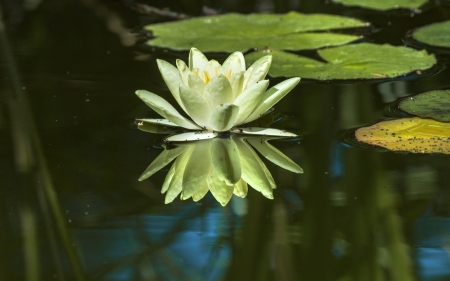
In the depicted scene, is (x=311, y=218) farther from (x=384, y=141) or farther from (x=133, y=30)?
(x=133, y=30)

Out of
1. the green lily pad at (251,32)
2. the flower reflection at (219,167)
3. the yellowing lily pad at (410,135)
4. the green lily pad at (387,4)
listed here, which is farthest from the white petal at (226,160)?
the green lily pad at (387,4)

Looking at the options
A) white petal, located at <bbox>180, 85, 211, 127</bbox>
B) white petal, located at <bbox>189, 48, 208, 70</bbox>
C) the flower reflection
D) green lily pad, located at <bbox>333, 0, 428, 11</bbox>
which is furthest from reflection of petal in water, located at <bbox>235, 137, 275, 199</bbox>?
green lily pad, located at <bbox>333, 0, 428, 11</bbox>

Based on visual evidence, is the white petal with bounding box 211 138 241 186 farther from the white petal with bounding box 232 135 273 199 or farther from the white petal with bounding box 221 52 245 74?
the white petal with bounding box 221 52 245 74

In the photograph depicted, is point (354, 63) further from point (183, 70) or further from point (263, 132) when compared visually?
point (183, 70)

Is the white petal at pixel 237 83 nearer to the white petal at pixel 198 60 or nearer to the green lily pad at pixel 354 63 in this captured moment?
the white petal at pixel 198 60

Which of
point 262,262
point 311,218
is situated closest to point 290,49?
point 311,218

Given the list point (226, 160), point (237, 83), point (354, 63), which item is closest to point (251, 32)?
point (354, 63)

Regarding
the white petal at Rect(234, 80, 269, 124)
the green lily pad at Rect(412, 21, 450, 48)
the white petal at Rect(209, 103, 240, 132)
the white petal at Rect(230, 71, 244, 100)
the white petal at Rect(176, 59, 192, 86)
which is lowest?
the white petal at Rect(209, 103, 240, 132)
